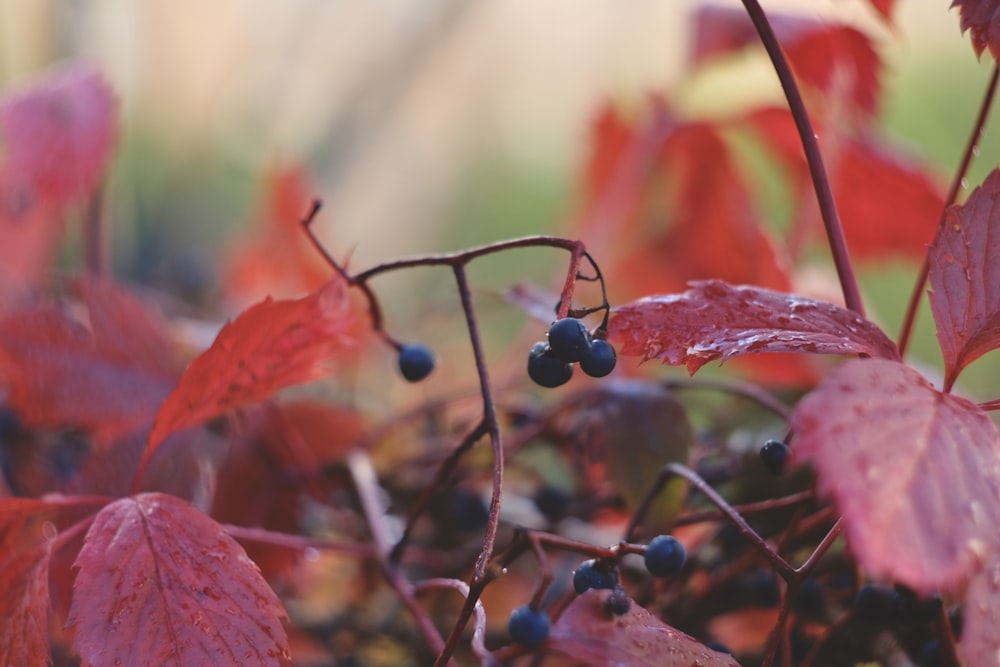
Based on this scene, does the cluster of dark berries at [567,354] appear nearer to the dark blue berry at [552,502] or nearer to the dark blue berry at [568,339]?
the dark blue berry at [568,339]

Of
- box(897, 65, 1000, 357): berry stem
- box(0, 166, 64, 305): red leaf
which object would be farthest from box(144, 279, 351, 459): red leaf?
box(0, 166, 64, 305): red leaf

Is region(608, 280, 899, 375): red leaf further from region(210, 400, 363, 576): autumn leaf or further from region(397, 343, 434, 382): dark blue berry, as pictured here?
region(210, 400, 363, 576): autumn leaf

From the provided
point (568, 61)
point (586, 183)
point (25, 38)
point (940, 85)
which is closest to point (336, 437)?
point (586, 183)

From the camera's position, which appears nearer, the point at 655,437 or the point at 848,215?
the point at 655,437

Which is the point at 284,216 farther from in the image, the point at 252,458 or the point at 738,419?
the point at 738,419

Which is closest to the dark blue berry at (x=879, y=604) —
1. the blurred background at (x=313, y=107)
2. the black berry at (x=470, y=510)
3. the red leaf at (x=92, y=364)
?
the black berry at (x=470, y=510)

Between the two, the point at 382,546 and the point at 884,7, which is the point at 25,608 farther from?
the point at 884,7
